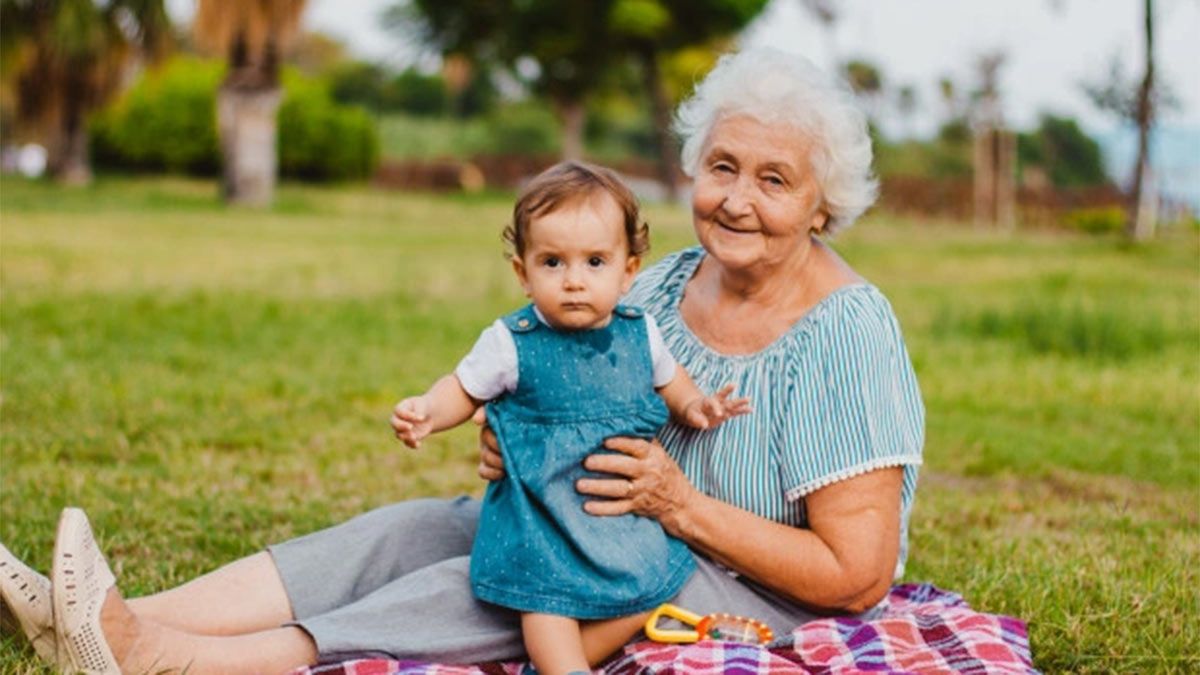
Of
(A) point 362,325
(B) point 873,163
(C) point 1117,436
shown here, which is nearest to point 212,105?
(A) point 362,325

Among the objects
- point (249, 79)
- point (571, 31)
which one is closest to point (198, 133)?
point (571, 31)

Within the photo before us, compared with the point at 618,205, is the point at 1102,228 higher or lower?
lower

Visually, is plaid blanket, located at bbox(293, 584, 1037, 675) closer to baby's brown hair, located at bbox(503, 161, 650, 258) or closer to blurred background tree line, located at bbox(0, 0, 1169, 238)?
baby's brown hair, located at bbox(503, 161, 650, 258)

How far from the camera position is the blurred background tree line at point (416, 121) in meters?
23.1

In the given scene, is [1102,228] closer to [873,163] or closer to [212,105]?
[212,105]

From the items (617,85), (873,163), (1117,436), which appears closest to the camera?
(873,163)

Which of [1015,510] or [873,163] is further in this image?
[1015,510]

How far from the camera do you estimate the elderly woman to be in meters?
3.23

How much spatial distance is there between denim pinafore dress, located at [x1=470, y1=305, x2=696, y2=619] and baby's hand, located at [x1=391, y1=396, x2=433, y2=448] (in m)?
0.17

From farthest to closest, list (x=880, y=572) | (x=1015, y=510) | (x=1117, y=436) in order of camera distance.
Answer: (x=1117, y=436) < (x=1015, y=510) < (x=880, y=572)

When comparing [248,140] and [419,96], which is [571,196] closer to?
[248,140]

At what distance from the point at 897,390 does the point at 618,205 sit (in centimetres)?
78

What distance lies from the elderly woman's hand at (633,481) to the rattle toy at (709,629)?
0.72ft

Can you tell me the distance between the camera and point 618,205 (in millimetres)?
3152
